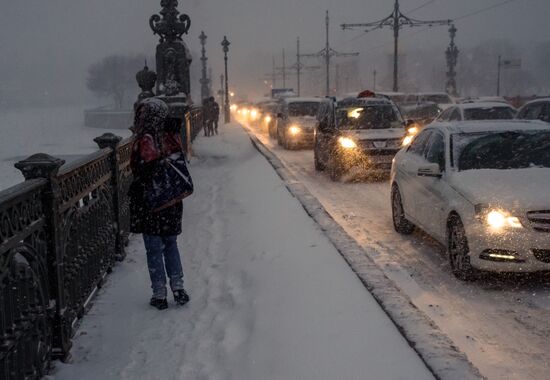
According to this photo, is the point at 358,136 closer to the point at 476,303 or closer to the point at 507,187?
the point at 507,187

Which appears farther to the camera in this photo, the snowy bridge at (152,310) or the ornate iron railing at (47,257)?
the snowy bridge at (152,310)

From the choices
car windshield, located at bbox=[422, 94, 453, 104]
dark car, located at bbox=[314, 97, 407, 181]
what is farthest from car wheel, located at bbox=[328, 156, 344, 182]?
car windshield, located at bbox=[422, 94, 453, 104]

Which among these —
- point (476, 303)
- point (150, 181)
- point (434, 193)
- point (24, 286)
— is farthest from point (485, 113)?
point (24, 286)

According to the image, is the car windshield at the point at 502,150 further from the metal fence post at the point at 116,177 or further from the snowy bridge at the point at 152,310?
the metal fence post at the point at 116,177

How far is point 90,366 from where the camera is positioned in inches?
171

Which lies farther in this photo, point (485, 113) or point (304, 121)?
point (304, 121)

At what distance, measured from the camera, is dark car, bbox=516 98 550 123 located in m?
16.6

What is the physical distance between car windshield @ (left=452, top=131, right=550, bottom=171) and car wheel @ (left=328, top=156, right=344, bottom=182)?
6.50m

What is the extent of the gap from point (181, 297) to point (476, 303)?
2560mm

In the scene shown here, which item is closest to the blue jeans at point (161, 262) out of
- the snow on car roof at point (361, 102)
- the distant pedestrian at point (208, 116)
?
the snow on car roof at point (361, 102)

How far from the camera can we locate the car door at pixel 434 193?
6930mm

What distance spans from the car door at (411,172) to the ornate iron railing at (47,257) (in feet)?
12.4

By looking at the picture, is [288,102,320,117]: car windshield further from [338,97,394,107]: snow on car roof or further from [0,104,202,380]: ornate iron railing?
[0,104,202,380]: ornate iron railing

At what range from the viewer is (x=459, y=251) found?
632 centimetres
